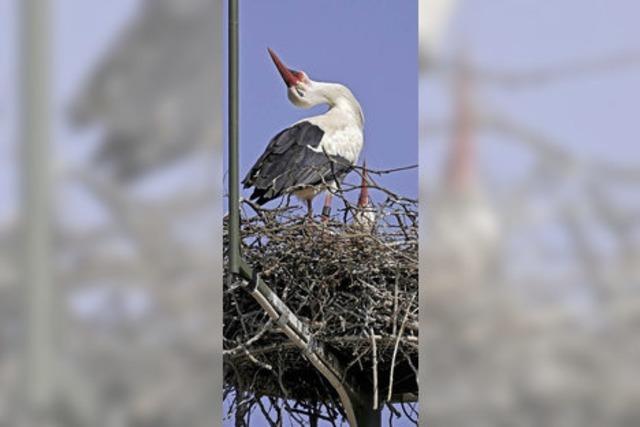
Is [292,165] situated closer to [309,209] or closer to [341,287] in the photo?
[309,209]

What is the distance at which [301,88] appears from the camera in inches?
83.4

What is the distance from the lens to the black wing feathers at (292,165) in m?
2.12

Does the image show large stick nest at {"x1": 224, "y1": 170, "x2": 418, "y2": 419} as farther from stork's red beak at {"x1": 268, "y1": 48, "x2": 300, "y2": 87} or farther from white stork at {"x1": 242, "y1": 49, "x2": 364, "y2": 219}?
stork's red beak at {"x1": 268, "y1": 48, "x2": 300, "y2": 87}

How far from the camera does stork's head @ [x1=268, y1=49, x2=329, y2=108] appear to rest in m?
2.01
